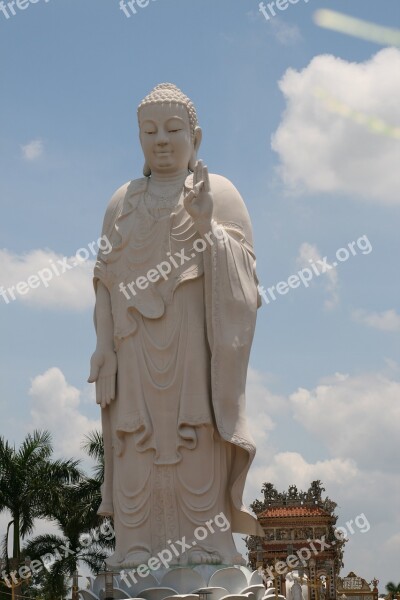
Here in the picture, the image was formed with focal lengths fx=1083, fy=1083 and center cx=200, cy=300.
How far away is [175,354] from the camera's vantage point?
37.0ft

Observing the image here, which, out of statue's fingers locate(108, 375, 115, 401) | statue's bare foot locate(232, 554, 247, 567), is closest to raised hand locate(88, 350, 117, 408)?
statue's fingers locate(108, 375, 115, 401)

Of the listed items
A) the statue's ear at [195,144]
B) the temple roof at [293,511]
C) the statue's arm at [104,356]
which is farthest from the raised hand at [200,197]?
the temple roof at [293,511]

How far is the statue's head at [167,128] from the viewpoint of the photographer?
38.7 ft

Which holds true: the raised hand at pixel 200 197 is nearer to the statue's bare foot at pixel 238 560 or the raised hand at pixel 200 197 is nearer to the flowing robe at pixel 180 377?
the flowing robe at pixel 180 377

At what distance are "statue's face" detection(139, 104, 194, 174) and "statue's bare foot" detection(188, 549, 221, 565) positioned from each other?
13.7 feet

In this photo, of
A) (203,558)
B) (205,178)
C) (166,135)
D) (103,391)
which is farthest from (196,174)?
(203,558)

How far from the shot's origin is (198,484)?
11.0 meters

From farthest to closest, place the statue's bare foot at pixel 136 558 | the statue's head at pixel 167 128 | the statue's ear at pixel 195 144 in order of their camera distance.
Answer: the statue's ear at pixel 195 144, the statue's head at pixel 167 128, the statue's bare foot at pixel 136 558

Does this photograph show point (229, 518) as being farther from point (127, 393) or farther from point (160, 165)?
point (160, 165)

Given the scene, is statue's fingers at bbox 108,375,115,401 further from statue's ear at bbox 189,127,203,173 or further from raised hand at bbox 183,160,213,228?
statue's ear at bbox 189,127,203,173

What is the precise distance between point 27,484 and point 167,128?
1023 centimetres

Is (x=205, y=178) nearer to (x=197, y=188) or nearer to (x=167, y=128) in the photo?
(x=197, y=188)

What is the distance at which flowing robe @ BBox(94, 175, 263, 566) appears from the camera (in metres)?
11.0

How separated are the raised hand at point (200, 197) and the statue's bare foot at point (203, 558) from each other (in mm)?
3356
